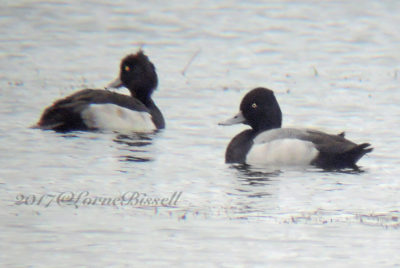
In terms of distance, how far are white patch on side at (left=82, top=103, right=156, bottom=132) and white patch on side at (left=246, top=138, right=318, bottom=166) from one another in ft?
8.84

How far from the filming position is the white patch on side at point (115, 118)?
14.7 metres

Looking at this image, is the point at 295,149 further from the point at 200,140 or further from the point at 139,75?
the point at 139,75

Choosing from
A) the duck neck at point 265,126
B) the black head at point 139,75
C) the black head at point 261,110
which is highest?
Answer: the black head at point 261,110

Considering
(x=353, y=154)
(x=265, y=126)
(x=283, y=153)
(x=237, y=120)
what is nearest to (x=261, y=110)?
(x=265, y=126)

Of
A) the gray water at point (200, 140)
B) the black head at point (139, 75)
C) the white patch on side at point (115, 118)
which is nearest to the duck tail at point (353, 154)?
the gray water at point (200, 140)

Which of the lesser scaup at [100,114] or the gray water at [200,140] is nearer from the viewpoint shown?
the gray water at [200,140]

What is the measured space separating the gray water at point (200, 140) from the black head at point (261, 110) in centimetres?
61

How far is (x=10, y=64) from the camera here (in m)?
20.0

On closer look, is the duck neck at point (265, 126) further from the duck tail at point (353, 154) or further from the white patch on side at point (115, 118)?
the white patch on side at point (115, 118)

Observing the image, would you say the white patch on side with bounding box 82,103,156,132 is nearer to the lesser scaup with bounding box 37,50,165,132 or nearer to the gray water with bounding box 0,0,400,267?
the lesser scaup with bounding box 37,50,165,132

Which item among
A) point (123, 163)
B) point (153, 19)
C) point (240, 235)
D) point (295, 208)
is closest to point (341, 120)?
point (123, 163)

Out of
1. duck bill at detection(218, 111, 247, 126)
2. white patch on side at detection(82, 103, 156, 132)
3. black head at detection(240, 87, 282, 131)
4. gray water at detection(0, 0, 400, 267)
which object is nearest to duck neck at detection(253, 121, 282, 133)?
black head at detection(240, 87, 282, 131)

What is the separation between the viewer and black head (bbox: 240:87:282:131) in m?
13.2

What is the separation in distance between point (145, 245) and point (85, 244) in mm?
427
